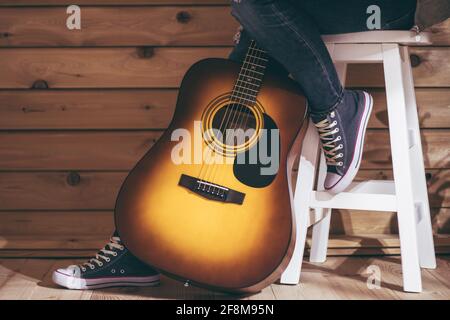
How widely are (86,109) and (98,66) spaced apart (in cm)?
14

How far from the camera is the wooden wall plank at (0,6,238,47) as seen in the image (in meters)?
1.83

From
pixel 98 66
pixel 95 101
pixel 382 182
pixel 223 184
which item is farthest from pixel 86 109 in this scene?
pixel 382 182

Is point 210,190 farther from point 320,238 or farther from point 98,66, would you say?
point 98,66

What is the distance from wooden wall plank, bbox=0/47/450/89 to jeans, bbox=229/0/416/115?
46 centimetres

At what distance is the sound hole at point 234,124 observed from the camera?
4.71 ft

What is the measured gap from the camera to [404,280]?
1.47 m

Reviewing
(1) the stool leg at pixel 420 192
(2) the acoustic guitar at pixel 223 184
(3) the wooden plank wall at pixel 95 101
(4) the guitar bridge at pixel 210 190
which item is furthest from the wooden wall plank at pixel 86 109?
(1) the stool leg at pixel 420 192

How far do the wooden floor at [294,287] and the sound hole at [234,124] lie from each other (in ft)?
1.25

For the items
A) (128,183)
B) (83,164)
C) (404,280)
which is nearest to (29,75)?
(83,164)

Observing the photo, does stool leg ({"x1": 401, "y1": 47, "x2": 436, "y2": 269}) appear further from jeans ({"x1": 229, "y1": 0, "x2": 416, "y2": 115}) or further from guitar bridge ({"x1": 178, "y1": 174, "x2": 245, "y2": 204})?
guitar bridge ({"x1": 178, "y1": 174, "x2": 245, "y2": 204})

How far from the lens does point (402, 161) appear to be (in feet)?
4.80

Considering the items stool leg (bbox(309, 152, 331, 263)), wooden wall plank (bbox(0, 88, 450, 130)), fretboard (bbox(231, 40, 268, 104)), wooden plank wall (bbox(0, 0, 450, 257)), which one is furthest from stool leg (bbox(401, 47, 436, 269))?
→ wooden wall plank (bbox(0, 88, 450, 130))

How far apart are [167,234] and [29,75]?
0.79 meters

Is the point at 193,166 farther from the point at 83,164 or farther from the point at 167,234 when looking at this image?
the point at 83,164
